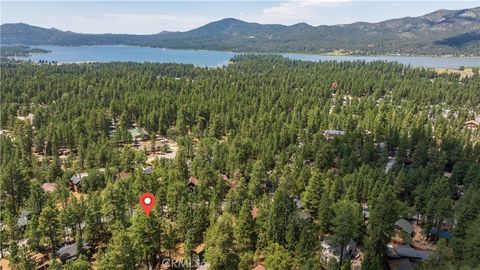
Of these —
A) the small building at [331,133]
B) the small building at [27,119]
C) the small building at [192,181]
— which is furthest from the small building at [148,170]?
the small building at [27,119]

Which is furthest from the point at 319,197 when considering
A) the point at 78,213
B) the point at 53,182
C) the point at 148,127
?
the point at 148,127

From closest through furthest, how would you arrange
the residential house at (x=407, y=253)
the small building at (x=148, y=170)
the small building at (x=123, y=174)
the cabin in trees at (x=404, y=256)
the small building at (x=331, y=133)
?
the cabin in trees at (x=404, y=256) < the residential house at (x=407, y=253) < the small building at (x=148, y=170) < the small building at (x=123, y=174) < the small building at (x=331, y=133)

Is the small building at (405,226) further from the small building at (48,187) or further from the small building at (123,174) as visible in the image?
the small building at (48,187)

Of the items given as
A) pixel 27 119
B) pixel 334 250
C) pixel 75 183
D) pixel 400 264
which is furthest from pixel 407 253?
pixel 27 119

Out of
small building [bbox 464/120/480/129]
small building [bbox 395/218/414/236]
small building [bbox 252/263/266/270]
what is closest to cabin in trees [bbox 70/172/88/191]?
small building [bbox 252/263/266/270]

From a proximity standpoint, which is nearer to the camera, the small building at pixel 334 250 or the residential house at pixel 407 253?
the small building at pixel 334 250

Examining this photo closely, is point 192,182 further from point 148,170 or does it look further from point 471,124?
point 471,124

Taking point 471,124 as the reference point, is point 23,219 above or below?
below
